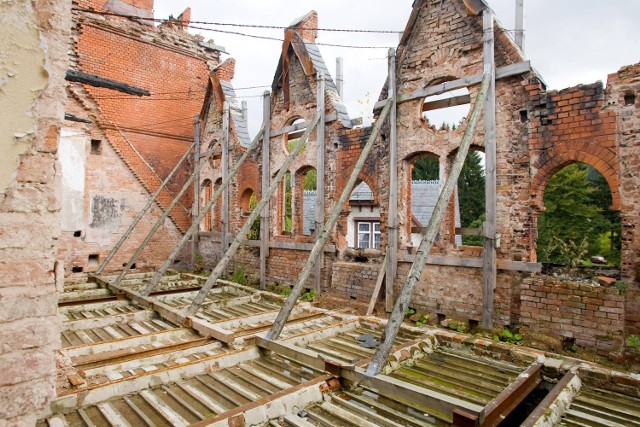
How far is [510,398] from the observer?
3.46 meters

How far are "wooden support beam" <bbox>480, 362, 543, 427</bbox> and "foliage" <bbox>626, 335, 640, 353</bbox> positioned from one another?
5.77 ft

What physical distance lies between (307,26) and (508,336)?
27.4 ft

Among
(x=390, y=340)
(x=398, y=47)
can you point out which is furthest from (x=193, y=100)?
(x=390, y=340)

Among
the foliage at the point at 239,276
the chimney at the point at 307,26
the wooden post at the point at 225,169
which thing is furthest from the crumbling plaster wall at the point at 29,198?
the wooden post at the point at 225,169

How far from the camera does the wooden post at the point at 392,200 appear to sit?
25.0 ft

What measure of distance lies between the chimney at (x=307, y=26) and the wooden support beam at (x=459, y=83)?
3.45 meters

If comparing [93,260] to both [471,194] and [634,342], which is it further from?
[471,194]

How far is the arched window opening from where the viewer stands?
18969 millimetres

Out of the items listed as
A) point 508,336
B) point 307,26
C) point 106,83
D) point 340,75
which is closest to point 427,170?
point 340,75

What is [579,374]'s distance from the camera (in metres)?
4.11

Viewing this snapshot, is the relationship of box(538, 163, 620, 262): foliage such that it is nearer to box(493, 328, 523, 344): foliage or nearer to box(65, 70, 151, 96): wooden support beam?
box(493, 328, 523, 344): foliage

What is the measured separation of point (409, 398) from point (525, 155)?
14.6 feet

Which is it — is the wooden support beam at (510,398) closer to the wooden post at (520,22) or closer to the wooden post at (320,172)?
the wooden post at (320,172)

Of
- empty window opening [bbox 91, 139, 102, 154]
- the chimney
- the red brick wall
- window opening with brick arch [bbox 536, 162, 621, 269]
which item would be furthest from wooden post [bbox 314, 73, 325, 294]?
window opening with brick arch [bbox 536, 162, 621, 269]
